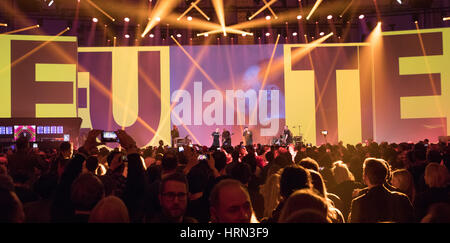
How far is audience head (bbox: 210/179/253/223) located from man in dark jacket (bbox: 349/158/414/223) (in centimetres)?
149

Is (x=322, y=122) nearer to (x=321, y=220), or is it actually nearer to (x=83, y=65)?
(x=83, y=65)

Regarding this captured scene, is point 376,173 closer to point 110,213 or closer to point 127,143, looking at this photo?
point 127,143

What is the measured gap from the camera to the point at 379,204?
3160 mm

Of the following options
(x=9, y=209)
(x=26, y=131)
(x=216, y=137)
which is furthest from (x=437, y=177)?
(x=26, y=131)

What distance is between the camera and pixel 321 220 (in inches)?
51.7

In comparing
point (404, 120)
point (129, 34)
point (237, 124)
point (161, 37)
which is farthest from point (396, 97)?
point (129, 34)

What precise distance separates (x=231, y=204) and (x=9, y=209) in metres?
1.07

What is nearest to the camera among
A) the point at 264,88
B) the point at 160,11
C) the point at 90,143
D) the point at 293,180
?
the point at 293,180

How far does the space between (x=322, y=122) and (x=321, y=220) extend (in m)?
18.4

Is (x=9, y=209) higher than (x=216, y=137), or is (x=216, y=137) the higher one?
(x=216, y=137)

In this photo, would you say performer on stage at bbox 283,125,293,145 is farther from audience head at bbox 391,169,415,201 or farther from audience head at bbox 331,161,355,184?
audience head at bbox 391,169,415,201

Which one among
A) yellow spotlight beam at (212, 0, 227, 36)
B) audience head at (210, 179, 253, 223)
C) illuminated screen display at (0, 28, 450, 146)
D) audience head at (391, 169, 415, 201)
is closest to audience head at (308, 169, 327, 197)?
audience head at (210, 179, 253, 223)

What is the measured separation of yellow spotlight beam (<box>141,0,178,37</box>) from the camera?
17.6 m

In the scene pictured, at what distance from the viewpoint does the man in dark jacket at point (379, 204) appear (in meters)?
3.13
